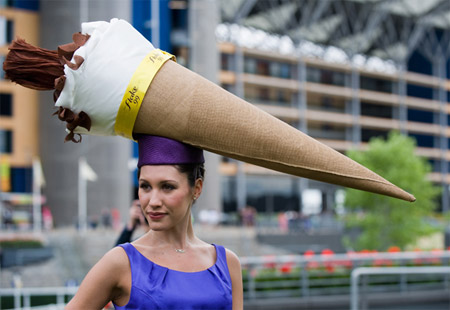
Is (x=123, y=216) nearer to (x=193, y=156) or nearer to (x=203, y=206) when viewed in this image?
(x=203, y=206)

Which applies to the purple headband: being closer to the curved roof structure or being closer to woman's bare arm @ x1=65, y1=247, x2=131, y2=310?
woman's bare arm @ x1=65, y1=247, x2=131, y2=310

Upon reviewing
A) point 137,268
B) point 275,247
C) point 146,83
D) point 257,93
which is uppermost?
point 257,93

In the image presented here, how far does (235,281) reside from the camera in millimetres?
2412

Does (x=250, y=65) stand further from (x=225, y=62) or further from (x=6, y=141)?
(x=6, y=141)

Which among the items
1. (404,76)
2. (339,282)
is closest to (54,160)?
(339,282)

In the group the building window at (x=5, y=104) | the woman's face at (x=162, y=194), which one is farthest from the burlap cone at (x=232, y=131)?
the building window at (x=5, y=104)

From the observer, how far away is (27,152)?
39500 millimetres

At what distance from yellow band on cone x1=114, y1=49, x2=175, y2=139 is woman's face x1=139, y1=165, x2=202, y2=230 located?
175 millimetres

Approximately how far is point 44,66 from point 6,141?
133 ft

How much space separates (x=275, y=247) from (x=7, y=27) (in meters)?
24.4

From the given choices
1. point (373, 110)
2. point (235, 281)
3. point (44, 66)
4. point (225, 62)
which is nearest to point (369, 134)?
point (373, 110)

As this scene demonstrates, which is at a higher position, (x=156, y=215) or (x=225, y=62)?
(x=225, y=62)

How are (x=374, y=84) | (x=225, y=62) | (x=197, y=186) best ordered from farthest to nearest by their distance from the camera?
(x=374, y=84) → (x=225, y=62) → (x=197, y=186)

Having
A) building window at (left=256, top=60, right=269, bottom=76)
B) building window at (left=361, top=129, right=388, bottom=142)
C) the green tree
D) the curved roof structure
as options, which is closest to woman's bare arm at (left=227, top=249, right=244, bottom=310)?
the green tree
